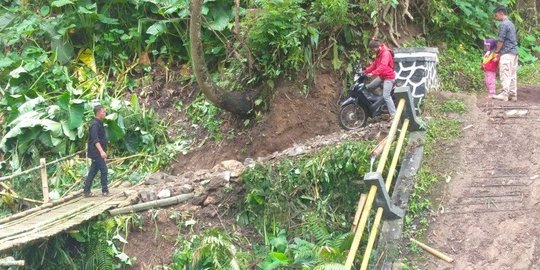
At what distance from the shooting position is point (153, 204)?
9.30 meters

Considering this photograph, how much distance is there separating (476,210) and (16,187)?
630cm

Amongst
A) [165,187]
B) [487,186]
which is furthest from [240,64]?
[487,186]

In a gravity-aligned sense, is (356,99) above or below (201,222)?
above

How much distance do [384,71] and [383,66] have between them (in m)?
0.06

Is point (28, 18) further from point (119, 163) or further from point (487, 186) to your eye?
point (487, 186)

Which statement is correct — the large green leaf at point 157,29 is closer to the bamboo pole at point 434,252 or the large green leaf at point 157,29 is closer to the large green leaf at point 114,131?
the large green leaf at point 114,131

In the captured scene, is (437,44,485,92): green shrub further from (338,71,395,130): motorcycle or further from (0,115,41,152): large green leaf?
(0,115,41,152): large green leaf

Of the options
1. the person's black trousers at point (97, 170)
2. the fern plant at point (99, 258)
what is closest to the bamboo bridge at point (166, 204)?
the person's black trousers at point (97, 170)

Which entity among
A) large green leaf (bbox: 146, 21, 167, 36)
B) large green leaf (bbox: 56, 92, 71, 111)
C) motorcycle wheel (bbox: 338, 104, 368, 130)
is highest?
large green leaf (bbox: 146, 21, 167, 36)

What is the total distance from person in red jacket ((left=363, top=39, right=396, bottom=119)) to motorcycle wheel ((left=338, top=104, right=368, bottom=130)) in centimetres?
39

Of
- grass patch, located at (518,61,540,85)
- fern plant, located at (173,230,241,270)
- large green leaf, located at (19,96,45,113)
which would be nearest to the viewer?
fern plant, located at (173,230,241,270)

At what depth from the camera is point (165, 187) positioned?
9.56 meters

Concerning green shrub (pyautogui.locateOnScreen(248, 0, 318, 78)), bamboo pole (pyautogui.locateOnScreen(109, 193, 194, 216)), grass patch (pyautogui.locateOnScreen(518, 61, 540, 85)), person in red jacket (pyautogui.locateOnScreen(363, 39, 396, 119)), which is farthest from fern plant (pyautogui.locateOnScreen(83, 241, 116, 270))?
grass patch (pyautogui.locateOnScreen(518, 61, 540, 85))

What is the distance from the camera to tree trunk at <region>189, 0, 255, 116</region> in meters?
9.65
